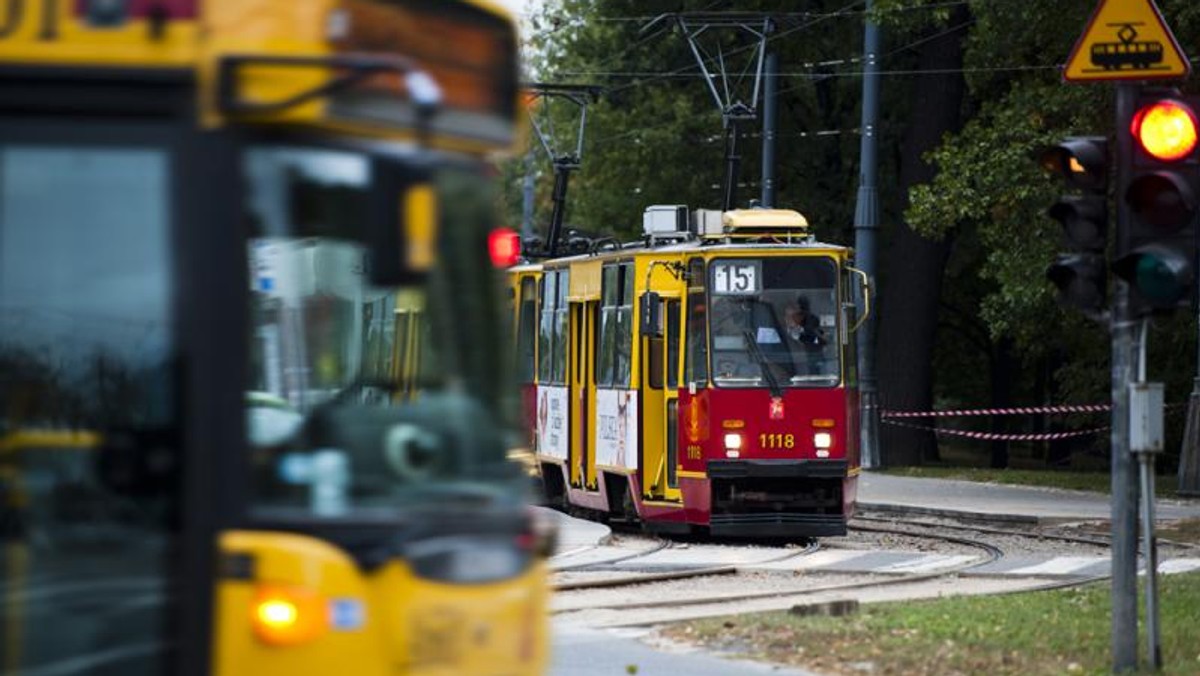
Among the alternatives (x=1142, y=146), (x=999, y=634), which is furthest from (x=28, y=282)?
(x=999, y=634)

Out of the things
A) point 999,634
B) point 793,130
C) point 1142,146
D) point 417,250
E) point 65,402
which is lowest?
point 999,634

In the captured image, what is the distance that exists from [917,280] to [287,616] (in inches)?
1420

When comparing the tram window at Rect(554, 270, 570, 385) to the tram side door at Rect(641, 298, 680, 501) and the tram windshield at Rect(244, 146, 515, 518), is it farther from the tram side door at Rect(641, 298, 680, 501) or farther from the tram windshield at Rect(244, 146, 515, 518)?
the tram windshield at Rect(244, 146, 515, 518)

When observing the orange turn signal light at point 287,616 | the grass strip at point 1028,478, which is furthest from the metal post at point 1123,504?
the grass strip at point 1028,478

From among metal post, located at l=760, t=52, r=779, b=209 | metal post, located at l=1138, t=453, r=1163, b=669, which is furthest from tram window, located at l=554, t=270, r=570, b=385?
metal post, located at l=1138, t=453, r=1163, b=669

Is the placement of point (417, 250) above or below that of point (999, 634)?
above

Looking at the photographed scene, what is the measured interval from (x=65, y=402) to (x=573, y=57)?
4488 centimetres

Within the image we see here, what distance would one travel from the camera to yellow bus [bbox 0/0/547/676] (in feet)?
21.6

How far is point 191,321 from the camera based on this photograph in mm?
6586

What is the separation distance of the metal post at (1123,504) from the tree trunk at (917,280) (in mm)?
28088

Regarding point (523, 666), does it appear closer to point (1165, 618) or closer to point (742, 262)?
point (1165, 618)

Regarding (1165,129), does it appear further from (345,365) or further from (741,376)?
(741,376)

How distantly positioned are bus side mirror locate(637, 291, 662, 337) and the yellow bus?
1681 centimetres

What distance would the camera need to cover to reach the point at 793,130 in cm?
4622
